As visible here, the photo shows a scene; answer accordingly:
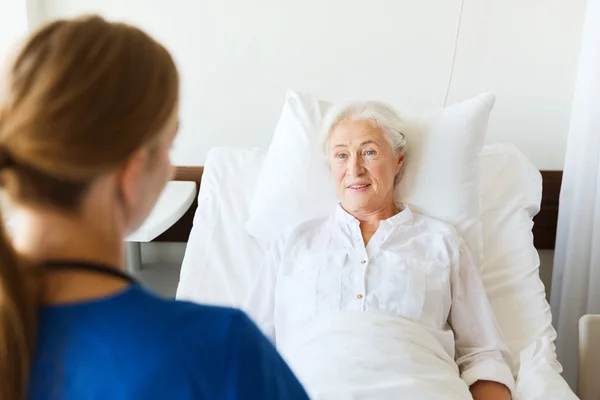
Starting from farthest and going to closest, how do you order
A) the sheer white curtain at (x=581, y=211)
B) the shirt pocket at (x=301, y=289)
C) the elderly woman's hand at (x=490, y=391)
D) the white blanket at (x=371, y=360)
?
the sheer white curtain at (x=581, y=211) < the shirt pocket at (x=301, y=289) < the elderly woman's hand at (x=490, y=391) < the white blanket at (x=371, y=360)

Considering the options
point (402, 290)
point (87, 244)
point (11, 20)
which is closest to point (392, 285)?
point (402, 290)

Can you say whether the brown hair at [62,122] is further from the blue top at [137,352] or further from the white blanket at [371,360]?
the white blanket at [371,360]

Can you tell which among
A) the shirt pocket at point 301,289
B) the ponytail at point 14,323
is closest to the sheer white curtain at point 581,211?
the shirt pocket at point 301,289

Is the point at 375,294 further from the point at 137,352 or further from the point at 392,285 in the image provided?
the point at 137,352

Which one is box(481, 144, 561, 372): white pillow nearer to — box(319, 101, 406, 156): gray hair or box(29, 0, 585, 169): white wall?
box(29, 0, 585, 169): white wall

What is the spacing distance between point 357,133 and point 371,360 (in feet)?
2.09

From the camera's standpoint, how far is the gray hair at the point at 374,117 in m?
1.71

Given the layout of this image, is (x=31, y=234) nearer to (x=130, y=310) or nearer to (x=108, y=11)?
(x=130, y=310)

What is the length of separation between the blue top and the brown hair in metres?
0.02

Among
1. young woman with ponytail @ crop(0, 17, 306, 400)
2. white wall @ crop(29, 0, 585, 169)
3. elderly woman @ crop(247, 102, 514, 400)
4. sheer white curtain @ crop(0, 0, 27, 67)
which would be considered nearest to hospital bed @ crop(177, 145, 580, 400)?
elderly woman @ crop(247, 102, 514, 400)

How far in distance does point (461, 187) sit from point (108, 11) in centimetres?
129

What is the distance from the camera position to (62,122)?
23.0 inches

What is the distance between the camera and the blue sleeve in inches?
25.0

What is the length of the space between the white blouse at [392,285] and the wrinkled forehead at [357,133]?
0.19 m
